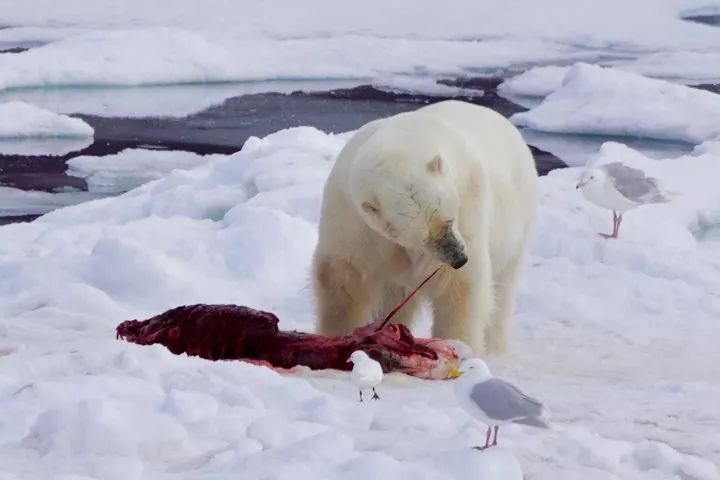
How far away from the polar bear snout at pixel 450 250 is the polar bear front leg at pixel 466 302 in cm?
29

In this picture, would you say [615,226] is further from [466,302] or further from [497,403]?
[497,403]

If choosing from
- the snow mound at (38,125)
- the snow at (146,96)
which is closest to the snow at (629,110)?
the snow at (146,96)

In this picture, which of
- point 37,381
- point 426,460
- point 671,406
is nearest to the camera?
point 426,460

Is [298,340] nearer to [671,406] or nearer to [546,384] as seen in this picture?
[546,384]

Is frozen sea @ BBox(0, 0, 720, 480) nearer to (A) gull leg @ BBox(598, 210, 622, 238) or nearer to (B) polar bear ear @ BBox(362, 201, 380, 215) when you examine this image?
(A) gull leg @ BBox(598, 210, 622, 238)

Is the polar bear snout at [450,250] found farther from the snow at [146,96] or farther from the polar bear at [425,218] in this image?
the snow at [146,96]

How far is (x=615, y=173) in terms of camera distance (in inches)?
236

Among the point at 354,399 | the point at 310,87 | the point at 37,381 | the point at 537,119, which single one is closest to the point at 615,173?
the point at 354,399

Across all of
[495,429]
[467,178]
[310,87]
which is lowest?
[310,87]

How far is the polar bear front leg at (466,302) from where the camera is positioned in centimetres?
343

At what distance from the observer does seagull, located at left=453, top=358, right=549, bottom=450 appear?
211cm

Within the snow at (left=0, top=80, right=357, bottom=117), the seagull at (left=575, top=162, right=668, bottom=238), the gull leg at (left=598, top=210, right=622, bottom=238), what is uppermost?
the seagull at (left=575, top=162, right=668, bottom=238)

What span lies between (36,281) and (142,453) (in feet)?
9.04

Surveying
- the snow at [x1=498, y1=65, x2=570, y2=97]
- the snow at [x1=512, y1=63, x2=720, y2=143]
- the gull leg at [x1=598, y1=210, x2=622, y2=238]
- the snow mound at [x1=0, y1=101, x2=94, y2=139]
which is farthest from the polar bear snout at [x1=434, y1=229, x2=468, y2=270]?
the snow at [x1=498, y1=65, x2=570, y2=97]
